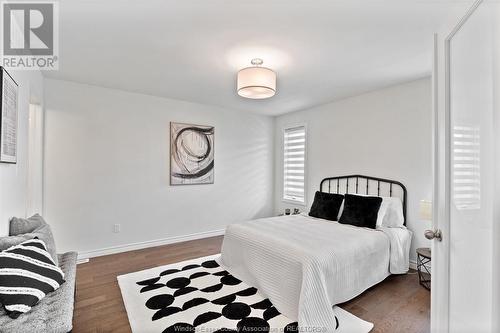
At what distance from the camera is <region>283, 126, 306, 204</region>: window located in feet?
15.8

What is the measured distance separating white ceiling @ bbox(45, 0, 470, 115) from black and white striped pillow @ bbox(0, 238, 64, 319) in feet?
5.54

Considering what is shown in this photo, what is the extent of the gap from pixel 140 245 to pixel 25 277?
8.39 ft

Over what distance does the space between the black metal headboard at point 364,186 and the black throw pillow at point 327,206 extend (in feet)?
1.54

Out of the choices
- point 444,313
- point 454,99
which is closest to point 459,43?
point 454,99

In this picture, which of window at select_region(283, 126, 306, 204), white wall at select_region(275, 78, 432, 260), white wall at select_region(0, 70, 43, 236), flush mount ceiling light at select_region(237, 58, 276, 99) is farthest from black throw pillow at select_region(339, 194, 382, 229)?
white wall at select_region(0, 70, 43, 236)

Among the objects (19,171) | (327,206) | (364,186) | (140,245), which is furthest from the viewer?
(140,245)

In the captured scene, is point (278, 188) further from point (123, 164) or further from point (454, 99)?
point (454, 99)

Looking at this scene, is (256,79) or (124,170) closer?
(256,79)

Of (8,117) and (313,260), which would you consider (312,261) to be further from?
(8,117)

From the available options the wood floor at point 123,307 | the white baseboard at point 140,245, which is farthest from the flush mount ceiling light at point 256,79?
the white baseboard at point 140,245

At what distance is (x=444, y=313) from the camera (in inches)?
49.1

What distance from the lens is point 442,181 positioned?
128 cm

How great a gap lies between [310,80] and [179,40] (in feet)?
5.63

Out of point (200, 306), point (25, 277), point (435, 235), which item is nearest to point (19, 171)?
point (25, 277)
